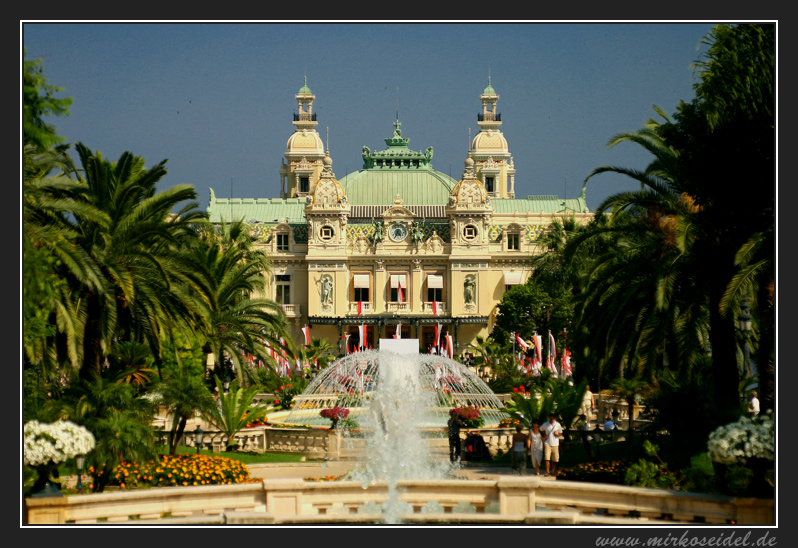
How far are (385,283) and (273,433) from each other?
180 ft

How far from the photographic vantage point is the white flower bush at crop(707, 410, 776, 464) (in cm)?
1789

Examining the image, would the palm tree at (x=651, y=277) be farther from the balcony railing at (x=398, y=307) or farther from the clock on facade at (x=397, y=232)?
the clock on facade at (x=397, y=232)

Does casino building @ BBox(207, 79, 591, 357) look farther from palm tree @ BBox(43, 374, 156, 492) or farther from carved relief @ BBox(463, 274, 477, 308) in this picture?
palm tree @ BBox(43, 374, 156, 492)

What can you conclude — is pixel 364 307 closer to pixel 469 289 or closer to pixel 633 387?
pixel 469 289

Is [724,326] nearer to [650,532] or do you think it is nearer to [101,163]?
[650,532]

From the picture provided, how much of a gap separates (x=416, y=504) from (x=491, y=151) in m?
80.7

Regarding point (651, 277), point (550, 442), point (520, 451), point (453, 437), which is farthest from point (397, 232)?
point (520, 451)

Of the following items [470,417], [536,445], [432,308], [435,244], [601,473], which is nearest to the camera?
[601,473]

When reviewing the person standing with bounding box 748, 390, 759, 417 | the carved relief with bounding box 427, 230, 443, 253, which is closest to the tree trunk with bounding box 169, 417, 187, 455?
the person standing with bounding box 748, 390, 759, 417

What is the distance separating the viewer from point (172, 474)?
20.8 metres

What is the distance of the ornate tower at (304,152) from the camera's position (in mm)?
98000

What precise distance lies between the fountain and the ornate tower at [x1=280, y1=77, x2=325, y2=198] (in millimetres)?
54016

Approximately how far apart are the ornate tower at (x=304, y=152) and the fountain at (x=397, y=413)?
2127 inches

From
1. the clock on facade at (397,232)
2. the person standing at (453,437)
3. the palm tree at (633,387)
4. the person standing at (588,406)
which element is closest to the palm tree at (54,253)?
the person standing at (453,437)
